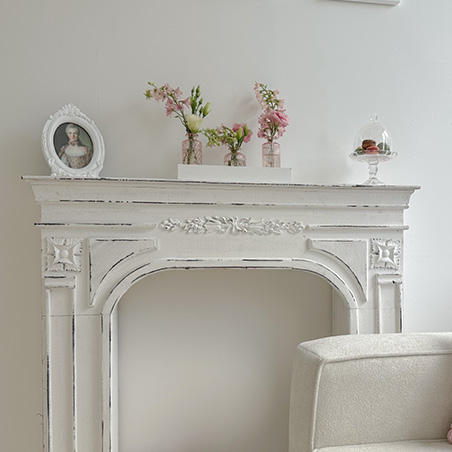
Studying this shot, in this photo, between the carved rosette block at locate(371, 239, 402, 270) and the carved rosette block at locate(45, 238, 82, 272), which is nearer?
the carved rosette block at locate(45, 238, 82, 272)

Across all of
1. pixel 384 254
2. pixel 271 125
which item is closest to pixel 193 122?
pixel 271 125

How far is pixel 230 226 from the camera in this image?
155 centimetres

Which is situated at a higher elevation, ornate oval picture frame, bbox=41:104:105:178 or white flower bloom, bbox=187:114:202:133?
white flower bloom, bbox=187:114:202:133

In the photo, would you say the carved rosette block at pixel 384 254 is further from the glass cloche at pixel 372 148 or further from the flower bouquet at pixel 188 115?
the flower bouquet at pixel 188 115

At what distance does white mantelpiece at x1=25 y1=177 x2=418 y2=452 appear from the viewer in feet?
4.83

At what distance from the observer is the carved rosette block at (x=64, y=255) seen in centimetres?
147

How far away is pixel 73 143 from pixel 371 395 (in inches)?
49.1

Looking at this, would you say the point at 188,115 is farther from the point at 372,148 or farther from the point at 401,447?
the point at 401,447

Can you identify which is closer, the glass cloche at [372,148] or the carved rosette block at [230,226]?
the carved rosette block at [230,226]

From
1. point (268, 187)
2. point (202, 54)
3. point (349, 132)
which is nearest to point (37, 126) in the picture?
point (202, 54)

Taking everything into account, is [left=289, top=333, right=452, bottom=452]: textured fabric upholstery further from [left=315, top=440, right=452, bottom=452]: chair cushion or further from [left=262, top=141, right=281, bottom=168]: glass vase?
[left=262, top=141, right=281, bottom=168]: glass vase

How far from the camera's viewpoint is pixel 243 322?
71.4 inches

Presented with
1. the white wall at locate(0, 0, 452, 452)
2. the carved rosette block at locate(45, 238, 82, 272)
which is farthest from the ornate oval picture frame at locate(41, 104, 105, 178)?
the carved rosette block at locate(45, 238, 82, 272)

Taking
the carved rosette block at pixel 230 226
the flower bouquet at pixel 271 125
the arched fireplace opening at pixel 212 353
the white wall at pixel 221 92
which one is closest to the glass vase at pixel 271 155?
the flower bouquet at pixel 271 125
